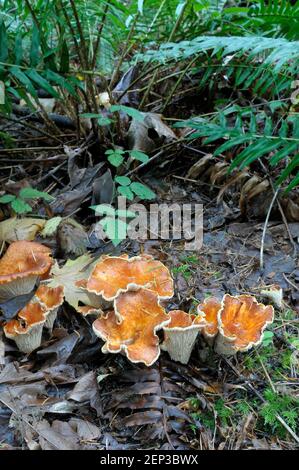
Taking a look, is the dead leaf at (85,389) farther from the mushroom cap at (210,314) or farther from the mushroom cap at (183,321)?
the mushroom cap at (210,314)

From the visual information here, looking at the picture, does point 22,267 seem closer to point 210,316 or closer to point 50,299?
point 50,299

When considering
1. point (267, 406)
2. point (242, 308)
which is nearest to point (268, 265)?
point (242, 308)

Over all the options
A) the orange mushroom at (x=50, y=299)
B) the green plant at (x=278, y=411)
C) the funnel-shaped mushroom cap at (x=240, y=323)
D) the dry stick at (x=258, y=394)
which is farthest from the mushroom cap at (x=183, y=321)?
the orange mushroom at (x=50, y=299)

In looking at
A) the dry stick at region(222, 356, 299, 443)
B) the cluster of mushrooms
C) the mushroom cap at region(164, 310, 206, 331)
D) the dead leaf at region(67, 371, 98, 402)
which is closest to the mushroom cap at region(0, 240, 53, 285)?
the cluster of mushrooms

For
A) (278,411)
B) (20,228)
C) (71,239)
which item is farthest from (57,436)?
(20,228)

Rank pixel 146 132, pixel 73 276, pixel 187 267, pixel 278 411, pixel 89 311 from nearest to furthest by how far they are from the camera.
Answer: pixel 278 411
pixel 89 311
pixel 73 276
pixel 187 267
pixel 146 132

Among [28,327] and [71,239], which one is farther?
[71,239]
